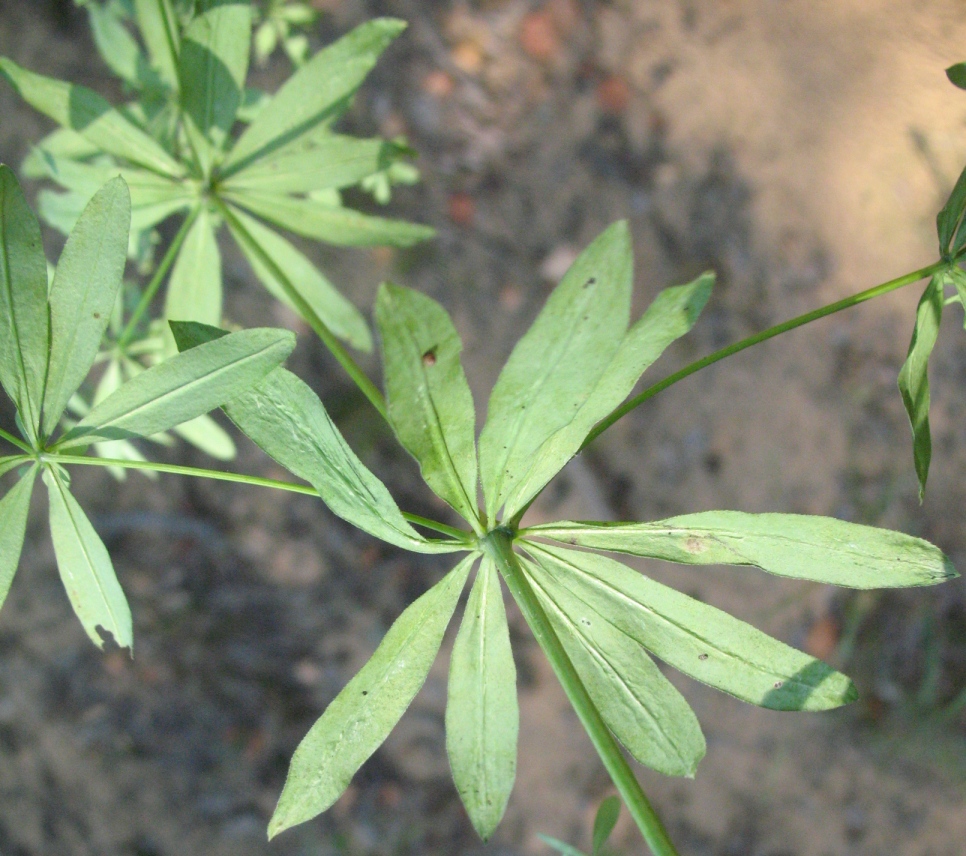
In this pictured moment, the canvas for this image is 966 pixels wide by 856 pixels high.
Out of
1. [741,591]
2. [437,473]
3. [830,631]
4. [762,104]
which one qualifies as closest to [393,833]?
[741,591]

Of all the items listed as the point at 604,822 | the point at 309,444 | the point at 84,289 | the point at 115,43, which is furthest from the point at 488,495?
the point at 115,43

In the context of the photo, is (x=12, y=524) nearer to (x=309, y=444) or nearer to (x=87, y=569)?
(x=87, y=569)

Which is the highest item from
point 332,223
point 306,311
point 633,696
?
point 332,223

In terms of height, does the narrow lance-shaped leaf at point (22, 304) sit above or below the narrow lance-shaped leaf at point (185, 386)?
above

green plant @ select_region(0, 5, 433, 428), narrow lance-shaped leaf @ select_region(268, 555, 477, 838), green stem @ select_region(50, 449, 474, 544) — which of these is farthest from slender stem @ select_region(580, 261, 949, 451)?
green plant @ select_region(0, 5, 433, 428)

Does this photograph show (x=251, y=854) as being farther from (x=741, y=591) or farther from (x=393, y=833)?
(x=741, y=591)

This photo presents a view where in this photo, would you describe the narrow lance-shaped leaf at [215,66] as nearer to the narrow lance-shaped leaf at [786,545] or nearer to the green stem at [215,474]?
the green stem at [215,474]

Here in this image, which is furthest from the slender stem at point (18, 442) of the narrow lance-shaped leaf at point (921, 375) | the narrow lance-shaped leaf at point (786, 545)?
the narrow lance-shaped leaf at point (921, 375)
